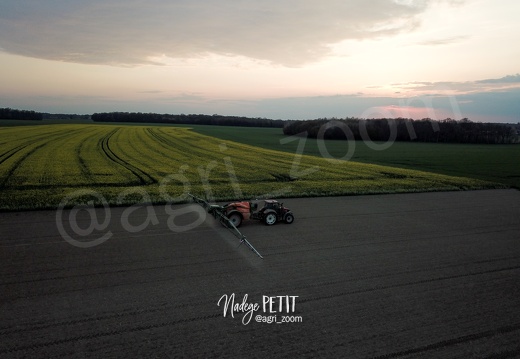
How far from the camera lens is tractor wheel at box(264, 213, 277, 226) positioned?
1816 centimetres

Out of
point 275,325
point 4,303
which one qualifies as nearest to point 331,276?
point 275,325

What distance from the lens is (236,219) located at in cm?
1762

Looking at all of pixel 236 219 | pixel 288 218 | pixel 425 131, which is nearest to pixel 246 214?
pixel 236 219

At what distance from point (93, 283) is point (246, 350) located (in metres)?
5.63

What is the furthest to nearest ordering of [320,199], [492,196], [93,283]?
[492,196] < [320,199] < [93,283]

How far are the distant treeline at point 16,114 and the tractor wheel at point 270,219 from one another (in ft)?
554

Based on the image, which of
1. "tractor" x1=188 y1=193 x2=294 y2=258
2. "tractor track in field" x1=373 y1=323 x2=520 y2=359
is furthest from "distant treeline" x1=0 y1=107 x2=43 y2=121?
"tractor track in field" x1=373 y1=323 x2=520 y2=359

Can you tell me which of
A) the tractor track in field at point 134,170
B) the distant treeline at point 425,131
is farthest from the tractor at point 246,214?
the distant treeline at point 425,131

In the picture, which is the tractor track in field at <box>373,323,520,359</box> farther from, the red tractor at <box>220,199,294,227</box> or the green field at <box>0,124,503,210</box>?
the green field at <box>0,124,503,210</box>

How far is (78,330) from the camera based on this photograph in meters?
8.78

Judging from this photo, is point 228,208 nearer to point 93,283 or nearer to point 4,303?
point 93,283

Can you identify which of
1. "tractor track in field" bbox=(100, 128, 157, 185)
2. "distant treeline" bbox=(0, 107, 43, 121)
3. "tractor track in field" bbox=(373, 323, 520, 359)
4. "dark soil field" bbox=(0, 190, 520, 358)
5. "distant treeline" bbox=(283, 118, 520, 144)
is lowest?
"tractor track in field" bbox=(373, 323, 520, 359)

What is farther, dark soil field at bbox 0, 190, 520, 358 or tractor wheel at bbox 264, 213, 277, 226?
tractor wheel at bbox 264, 213, 277, 226

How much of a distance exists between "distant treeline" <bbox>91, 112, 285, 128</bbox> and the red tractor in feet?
544
